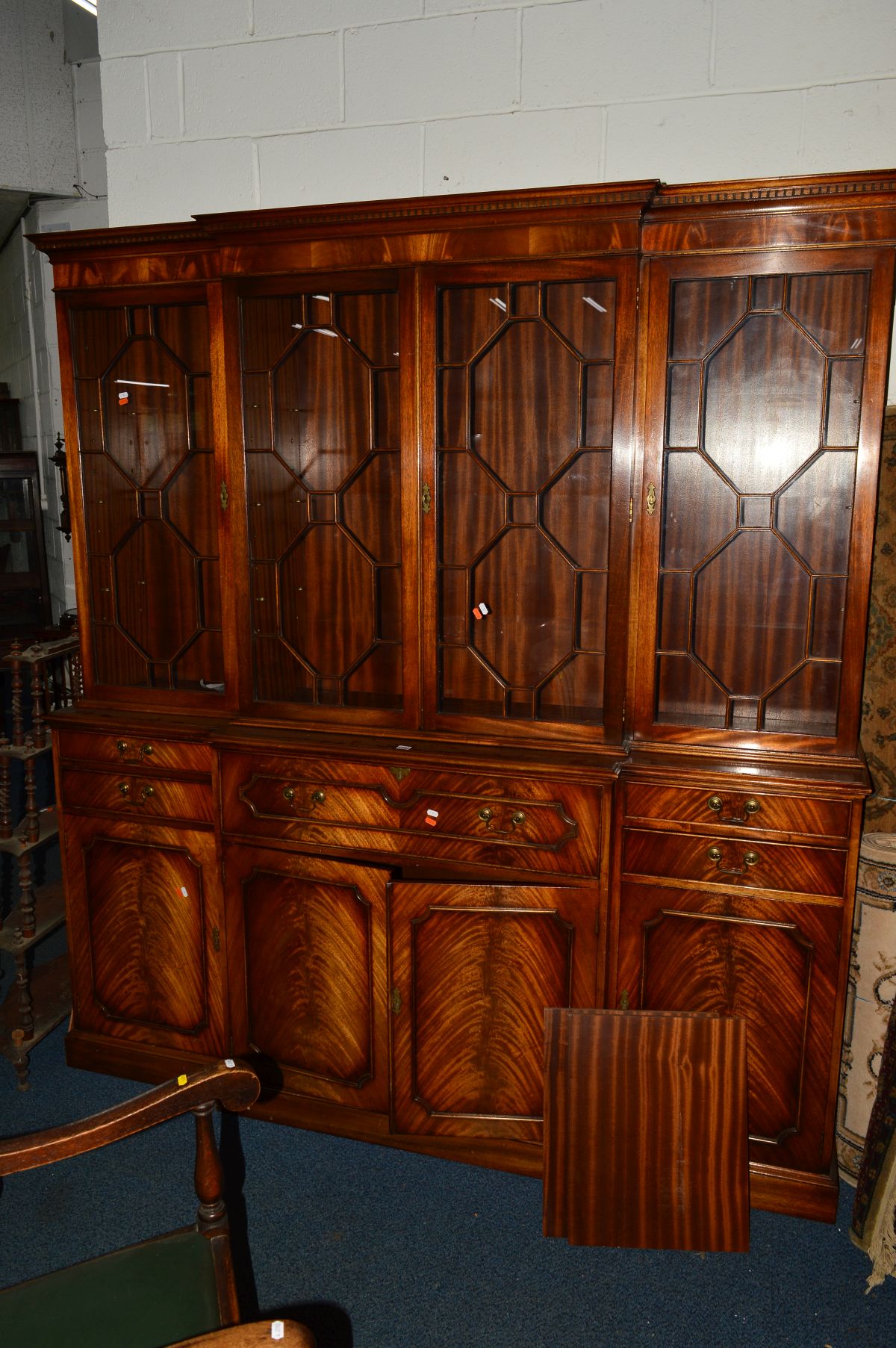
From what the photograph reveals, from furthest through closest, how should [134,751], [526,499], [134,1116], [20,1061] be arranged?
[20,1061] → [134,751] → [526,499] → [134,1116]

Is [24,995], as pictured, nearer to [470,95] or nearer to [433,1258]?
[433,1258]

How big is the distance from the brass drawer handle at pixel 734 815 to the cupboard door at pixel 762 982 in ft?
0.58

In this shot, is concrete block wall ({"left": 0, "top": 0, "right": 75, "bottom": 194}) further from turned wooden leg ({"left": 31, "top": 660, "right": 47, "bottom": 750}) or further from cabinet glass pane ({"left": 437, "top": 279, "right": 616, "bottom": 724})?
cabinet glass pane ({"left": 437, "top": 279, "right": 616, "bottom": 724})

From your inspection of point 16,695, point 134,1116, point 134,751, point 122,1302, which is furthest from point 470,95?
point 122,1302

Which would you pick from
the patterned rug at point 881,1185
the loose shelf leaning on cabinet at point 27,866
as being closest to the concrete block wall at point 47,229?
the loose shelf leaning on cabinet at point 27,866

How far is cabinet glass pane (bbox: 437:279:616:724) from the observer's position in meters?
2.10

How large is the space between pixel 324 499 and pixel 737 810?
1223mm

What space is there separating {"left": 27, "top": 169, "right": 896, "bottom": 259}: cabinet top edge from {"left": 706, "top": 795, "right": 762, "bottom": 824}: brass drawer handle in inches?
47.9

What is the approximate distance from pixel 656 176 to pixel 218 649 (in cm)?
165

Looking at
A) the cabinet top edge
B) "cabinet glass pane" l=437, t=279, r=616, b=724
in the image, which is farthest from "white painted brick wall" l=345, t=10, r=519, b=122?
"cabinet glass pane" l=437, t=279, r=616, b=724

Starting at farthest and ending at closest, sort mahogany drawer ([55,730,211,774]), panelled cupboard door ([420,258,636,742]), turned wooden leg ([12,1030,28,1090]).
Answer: turned wooden leg ([12,1030,28,1090]), mahogany drawer ([55,730,211,774]), panelled cupboard door ([420,258,636,742])

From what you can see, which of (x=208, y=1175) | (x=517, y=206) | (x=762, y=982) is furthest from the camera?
(x=762, y=982)

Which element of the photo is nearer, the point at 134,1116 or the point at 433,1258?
the point at 134,1116

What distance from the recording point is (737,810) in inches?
79.3
